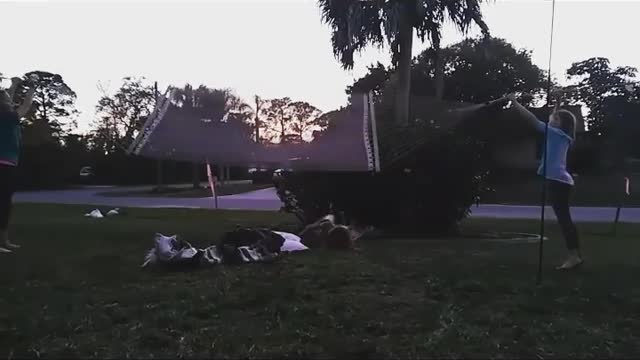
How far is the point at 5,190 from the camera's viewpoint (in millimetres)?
7840

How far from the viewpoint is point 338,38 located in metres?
16.9

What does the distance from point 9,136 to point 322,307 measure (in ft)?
16.3

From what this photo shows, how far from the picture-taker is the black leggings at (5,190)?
7.78 m

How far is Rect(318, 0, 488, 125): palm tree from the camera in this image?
1606cm

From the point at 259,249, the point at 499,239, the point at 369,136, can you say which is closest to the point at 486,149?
the point at 499,239

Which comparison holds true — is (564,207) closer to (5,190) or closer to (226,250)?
(226,250)

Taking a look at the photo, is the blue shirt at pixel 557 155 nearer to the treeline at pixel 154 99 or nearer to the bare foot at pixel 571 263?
the bare foot at pixel 571 263

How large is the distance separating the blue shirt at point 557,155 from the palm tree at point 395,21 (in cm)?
877

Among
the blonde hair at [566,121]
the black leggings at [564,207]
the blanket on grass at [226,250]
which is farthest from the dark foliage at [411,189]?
the black leggings at [564,207]

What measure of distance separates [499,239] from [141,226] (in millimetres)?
6368

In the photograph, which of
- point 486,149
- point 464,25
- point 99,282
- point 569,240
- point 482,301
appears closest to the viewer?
point 482,301

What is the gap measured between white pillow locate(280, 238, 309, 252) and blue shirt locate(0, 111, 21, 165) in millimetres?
3341

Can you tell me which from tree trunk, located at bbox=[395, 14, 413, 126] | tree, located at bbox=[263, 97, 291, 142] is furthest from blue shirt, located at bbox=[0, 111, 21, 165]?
tree trunk, located at bbox=[395, 14, 413, 126]

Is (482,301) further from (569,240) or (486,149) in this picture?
(486,149)
